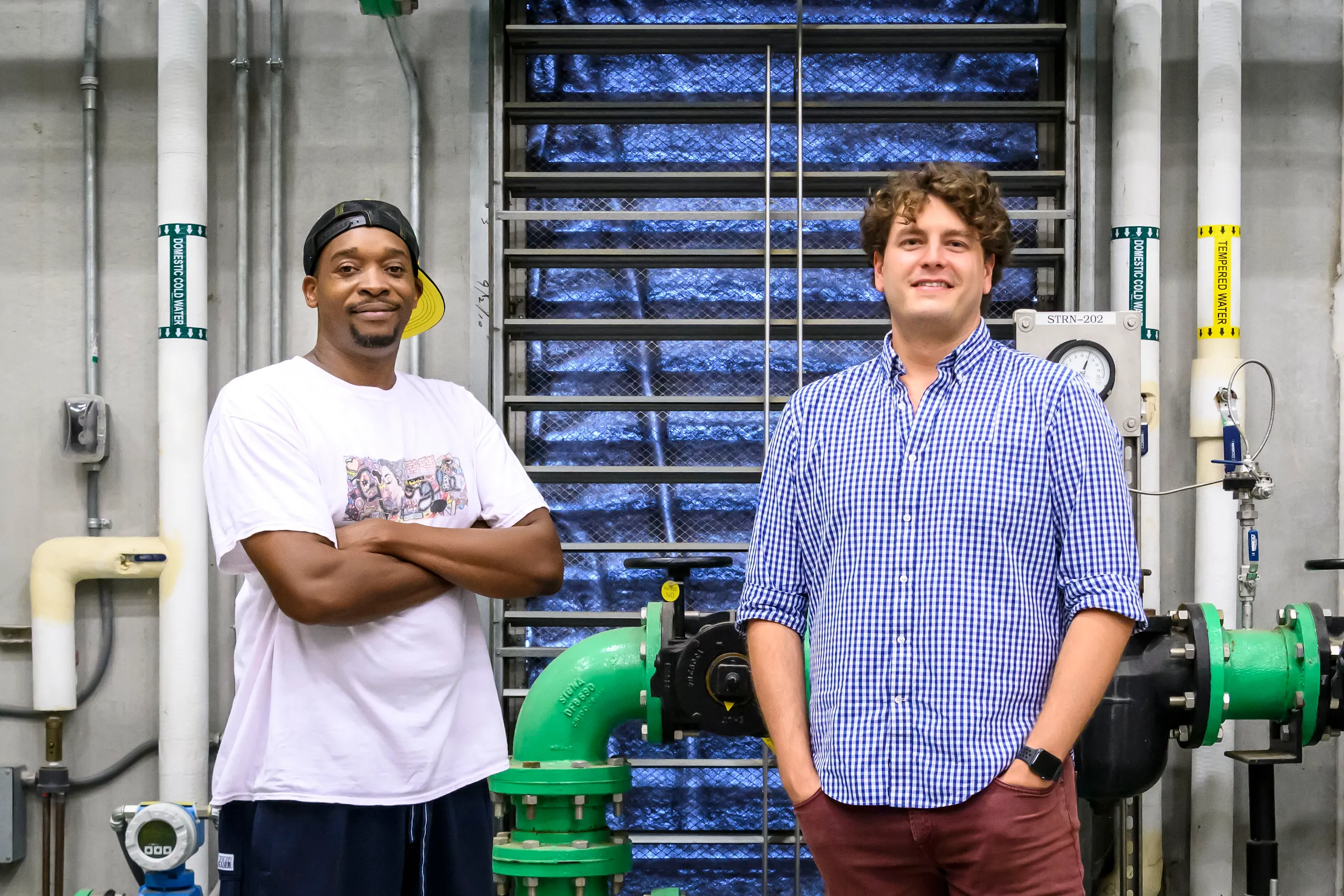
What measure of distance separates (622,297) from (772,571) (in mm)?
2252

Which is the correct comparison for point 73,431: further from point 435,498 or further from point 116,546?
point 435,498

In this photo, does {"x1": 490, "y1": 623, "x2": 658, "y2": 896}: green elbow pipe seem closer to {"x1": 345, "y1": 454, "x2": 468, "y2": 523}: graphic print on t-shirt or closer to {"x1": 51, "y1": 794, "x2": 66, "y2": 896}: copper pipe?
{"x1": 345, "y1": 454, "x2": 468, "y2": 523}: graphic print on t-shirt

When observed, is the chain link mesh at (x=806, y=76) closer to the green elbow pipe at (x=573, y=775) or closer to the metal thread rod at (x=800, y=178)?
the metal thread rod at (x=800, y=178)

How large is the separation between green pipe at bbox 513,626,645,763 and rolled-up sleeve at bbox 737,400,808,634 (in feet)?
3.68

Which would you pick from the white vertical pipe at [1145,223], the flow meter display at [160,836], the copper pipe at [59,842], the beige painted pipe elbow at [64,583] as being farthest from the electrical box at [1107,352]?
the copper pipe at [59,842]

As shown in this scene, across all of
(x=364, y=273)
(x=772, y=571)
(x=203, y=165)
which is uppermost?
(x=203, y=165)

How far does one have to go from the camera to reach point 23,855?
350 centimetres

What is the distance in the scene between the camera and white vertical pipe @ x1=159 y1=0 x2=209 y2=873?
338cm

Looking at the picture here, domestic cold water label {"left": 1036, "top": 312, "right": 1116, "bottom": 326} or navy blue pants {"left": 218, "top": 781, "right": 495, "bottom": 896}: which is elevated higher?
domestic cold water label {"left": 1036, "top": 312, "right": 1116, "bottom": 326}

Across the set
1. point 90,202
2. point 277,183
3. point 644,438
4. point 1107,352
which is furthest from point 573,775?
point 90,202

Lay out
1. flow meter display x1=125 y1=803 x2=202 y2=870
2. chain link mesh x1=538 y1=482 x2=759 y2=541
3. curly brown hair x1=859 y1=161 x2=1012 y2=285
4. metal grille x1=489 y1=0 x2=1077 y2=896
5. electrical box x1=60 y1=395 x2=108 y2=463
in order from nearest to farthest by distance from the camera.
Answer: curly brown hair x1=859 y1=161 x2=1012 y2=285 < flow meter display x1=125 y1=803 x2=202 y2=870 < electrical box x1=60 y1=395 x2=108 y2=463 < metal grille x1=489 y1=0 x2=1077 y2=896 < chain link mesh x1=538 y1=482 x2=759 y2=541

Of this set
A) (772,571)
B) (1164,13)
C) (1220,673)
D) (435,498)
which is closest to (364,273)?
(435,498)

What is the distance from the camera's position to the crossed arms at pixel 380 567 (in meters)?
1.66

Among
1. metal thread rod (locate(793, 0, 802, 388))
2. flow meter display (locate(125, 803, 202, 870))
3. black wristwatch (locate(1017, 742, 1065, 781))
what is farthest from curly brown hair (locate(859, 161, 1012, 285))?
flow meter display (locate(125, 803, 202, 870))
